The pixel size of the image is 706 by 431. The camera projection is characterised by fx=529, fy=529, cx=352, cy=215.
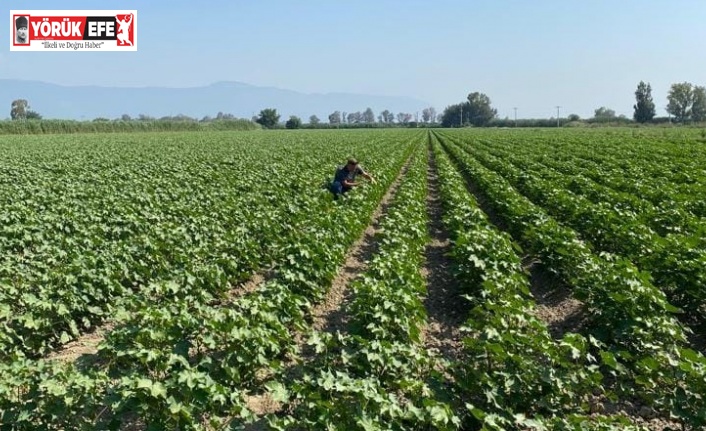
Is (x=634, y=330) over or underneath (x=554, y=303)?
over

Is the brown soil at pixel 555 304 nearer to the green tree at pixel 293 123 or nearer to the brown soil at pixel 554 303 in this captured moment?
the brown soil at pixel 554 303

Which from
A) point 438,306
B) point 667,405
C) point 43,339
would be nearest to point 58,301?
point 43,339

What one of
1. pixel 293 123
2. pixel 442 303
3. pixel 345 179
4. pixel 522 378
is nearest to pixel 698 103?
pixel 293 123

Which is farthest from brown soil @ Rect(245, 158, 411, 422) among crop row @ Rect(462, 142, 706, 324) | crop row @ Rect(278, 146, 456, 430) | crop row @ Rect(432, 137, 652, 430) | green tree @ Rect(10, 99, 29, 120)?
green tree @ Rect(10, 99, 29, 120)

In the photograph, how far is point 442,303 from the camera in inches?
321

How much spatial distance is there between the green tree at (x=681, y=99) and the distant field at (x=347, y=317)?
132020mm

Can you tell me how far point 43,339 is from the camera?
611 cm

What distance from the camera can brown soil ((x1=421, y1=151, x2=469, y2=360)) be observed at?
6703mm

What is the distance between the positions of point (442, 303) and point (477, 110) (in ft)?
517

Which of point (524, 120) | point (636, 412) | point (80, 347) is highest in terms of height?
point (524, 120)

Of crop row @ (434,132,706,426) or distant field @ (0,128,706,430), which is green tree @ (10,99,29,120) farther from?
crop row @ (434,132,706,426)

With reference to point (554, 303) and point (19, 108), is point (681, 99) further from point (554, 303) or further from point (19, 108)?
point (19, 108)

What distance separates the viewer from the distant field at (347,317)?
4.23 metres

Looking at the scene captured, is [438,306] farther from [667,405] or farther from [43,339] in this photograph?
[43,339]
